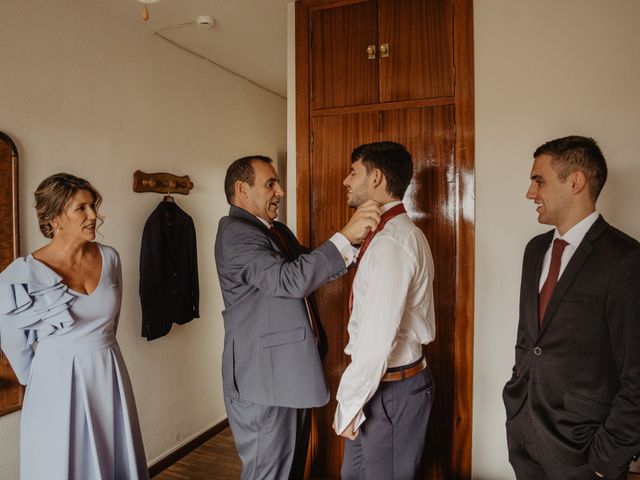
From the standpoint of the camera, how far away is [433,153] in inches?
95.6

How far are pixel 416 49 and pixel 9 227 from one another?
221 cm

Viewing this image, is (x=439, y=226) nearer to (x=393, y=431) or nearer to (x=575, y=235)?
(x=575, y=235)

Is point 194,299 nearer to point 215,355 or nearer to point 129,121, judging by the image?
point 215,355

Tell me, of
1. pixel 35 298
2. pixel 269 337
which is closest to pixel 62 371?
pixel 35 298

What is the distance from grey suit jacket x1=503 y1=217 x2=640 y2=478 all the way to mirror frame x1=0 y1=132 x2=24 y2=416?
2.27m

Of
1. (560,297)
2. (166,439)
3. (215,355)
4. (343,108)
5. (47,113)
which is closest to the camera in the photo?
(560,297)

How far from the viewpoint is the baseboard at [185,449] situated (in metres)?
2.99

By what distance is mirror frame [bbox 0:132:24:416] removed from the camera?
7.03 ft

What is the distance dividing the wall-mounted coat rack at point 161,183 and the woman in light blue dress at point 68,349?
995 millimetres

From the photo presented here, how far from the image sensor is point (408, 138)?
247 centimetres

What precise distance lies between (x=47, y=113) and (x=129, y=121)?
0.56m

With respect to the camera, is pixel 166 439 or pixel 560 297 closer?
pixel 560 297

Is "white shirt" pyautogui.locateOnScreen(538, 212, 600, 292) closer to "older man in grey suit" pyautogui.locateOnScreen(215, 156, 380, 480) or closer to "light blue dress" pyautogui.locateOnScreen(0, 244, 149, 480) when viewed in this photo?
"older man in grey suit" pyautogui.locateOnScreen(215, 156, 380, 480)

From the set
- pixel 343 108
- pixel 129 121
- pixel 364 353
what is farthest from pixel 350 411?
pixel 129 121
